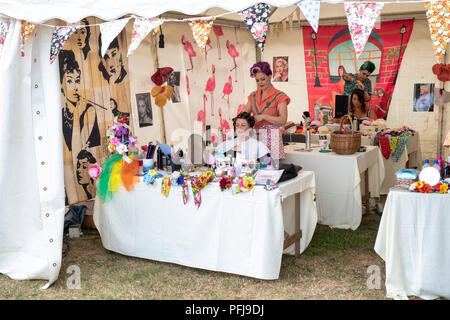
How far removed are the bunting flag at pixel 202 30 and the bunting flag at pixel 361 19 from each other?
0.89 meters

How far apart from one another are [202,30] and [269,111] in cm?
149

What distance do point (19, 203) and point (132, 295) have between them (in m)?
1.19

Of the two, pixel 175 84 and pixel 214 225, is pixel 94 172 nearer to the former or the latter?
pixel 214 225

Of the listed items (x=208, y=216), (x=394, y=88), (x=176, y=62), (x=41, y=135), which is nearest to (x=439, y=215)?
(x=208, y=216)

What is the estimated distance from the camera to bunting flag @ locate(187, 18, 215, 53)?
10.7ft

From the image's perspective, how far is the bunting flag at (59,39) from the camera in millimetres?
3543

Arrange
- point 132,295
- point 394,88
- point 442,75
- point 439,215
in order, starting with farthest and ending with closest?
1. point 394,88
2. point 442,75
3. point 132,295
4. point 439,215

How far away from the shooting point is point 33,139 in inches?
151

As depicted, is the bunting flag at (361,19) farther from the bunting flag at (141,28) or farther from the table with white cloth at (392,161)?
the table with white cloth at (392,161)

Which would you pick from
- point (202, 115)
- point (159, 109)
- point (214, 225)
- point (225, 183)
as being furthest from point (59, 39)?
point (202, 115)

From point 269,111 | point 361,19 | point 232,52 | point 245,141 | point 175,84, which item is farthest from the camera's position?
point 232,52

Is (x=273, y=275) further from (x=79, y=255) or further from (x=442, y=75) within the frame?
(x=442, y=75)
